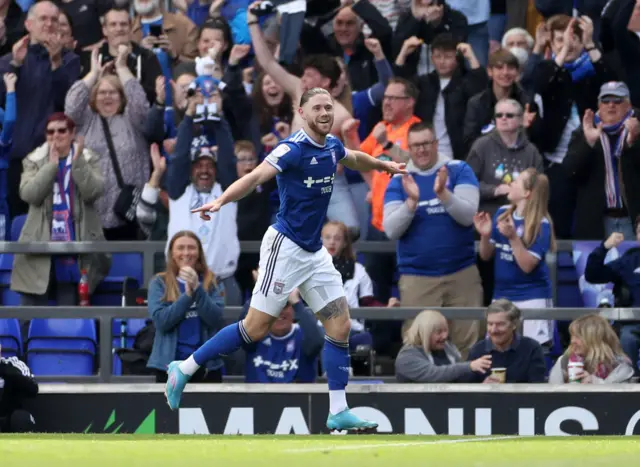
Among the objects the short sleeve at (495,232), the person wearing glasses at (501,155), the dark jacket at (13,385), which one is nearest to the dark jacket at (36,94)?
the dark jacket at (13,385)

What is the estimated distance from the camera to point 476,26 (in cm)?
1351

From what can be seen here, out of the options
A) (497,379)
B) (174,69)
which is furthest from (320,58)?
(497,379)

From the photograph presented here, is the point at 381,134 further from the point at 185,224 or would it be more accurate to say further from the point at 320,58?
the point at 185,224

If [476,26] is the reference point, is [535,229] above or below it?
below

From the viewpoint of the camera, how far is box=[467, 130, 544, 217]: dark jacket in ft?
40.1

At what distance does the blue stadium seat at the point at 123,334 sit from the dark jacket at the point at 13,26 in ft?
12.0

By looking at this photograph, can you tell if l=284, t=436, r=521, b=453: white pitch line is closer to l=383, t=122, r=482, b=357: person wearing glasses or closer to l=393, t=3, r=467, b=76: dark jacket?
l=383, t=122, r=482, b=357: person wearing glasses

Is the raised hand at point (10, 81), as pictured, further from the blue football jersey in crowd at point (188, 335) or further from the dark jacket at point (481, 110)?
the dark jacket at point (481, 110)

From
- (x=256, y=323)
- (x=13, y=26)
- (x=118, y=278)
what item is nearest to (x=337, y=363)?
(x=256, y=323)

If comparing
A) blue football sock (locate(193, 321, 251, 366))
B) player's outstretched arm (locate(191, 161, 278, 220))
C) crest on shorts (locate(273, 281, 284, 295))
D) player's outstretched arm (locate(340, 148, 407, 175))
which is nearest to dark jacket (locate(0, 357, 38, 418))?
blue football sock (locate(193, 321, 251, 366))

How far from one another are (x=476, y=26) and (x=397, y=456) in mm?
7313

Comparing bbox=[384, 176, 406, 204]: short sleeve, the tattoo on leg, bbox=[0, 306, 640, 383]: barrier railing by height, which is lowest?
bbox=[0, 306, 640, 383]: barrier railing

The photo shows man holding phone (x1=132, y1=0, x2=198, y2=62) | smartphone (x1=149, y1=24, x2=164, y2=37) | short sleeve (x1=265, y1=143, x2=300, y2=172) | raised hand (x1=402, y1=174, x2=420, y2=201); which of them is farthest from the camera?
smartphone (x1=149, y1=24, x2=164, y2=37)

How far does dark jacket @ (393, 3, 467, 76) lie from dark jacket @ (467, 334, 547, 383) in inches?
149
